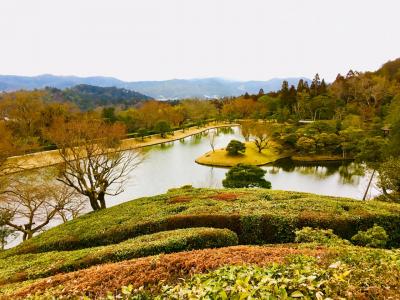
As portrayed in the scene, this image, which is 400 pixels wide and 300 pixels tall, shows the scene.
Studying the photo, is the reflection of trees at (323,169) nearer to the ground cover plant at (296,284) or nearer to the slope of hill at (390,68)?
the ground cover plant at (296,284)

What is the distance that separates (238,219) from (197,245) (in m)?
2.41

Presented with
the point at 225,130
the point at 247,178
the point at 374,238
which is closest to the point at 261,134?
the point at 247,178

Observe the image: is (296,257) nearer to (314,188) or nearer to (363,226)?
(363,226)

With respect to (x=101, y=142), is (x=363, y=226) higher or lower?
lower

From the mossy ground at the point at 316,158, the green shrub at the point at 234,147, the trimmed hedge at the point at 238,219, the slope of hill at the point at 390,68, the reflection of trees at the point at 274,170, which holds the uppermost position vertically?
the slope of hill at the point at 390,68

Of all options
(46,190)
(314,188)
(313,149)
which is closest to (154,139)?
(313,149)

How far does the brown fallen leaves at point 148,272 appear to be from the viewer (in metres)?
5.57

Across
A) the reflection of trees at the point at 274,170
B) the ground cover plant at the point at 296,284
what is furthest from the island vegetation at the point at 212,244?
the reflection of trees at the point at 274,170

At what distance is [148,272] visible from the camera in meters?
5.84

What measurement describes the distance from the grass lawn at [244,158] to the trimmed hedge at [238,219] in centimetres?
2665

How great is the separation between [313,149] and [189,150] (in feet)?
66.3

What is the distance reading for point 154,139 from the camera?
205ft

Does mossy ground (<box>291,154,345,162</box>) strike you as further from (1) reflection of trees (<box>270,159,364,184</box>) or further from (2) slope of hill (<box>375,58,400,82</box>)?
(2) slope of hill (<box>375,58,400,82</box>)

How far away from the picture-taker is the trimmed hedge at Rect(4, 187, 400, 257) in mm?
10656
